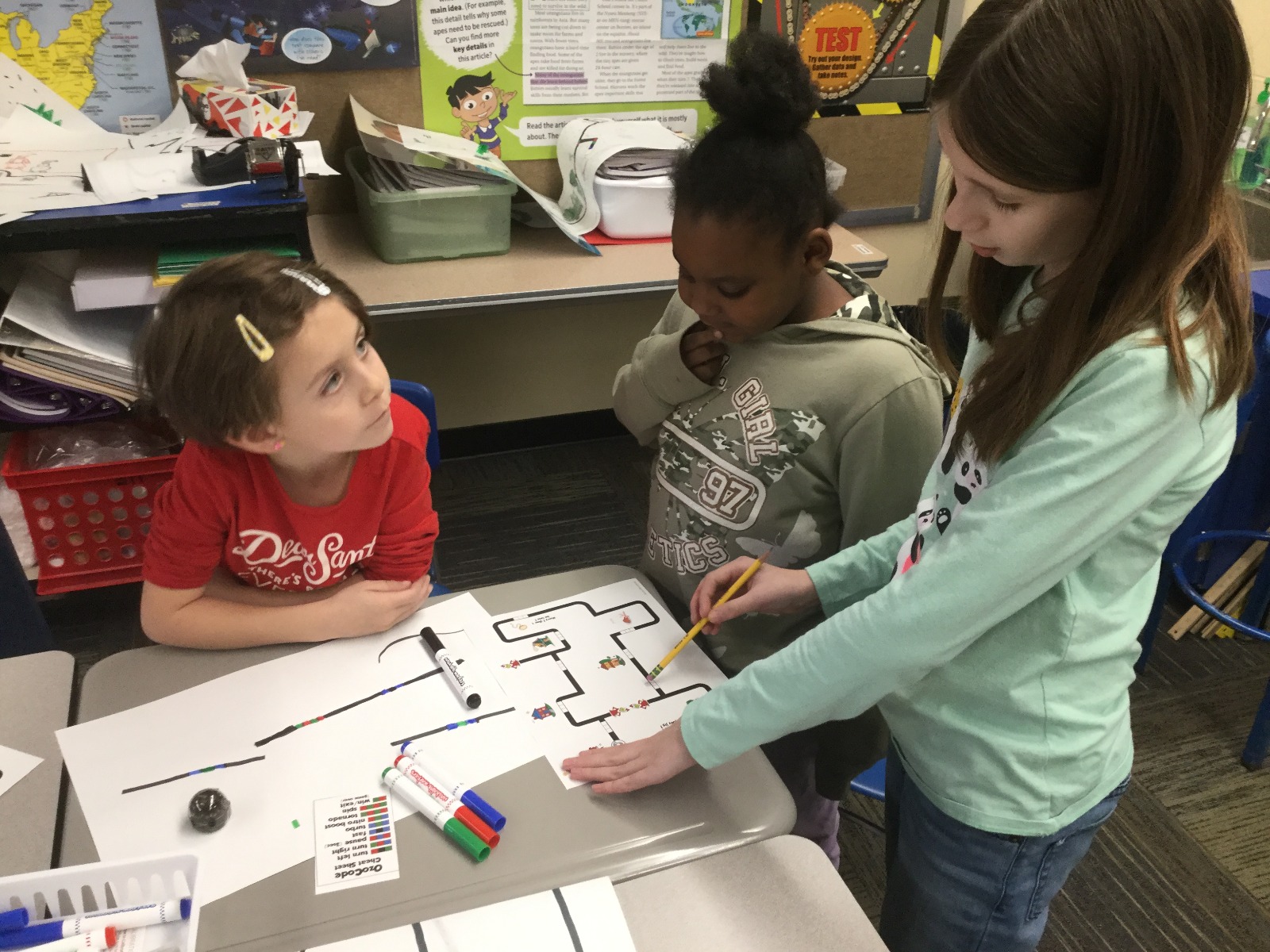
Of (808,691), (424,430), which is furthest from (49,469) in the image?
(808,691)

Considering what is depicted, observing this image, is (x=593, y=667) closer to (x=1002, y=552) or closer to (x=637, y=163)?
(x=1002, y=552)

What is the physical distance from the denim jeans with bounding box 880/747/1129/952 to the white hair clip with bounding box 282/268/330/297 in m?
0.81

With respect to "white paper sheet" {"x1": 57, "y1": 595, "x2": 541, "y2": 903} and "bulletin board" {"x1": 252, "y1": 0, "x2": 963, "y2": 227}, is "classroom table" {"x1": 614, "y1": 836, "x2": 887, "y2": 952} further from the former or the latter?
"bulletin board" {"x1": 252, "y1": 0, "x2": 963, "y2": 227}

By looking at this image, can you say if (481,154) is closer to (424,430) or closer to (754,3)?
(754,3)

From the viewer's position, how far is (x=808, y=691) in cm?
80

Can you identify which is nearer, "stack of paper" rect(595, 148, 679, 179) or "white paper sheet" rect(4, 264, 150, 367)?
"white paper sheet" rect(4, 264, 150, 367)

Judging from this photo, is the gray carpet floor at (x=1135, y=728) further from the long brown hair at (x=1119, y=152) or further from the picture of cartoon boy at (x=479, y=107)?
the long brown hair at (x=1119, y=152)

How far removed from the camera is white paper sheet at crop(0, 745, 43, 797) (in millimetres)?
861

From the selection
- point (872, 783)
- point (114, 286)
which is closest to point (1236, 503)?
point (872, 783)

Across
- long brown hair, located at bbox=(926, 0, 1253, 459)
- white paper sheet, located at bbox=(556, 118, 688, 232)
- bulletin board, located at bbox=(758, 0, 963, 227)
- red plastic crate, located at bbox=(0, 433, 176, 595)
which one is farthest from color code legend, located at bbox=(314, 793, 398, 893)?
bulletin board, located at bbox=(758, 0, 963, 227)

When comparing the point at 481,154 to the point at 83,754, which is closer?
the point at 83,754

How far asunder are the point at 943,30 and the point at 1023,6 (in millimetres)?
2111

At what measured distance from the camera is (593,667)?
1.00 m

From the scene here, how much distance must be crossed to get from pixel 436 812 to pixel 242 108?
1554mm
